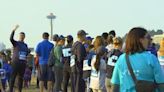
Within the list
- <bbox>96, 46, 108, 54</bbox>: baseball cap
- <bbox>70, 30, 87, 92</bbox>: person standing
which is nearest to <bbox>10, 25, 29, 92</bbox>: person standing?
<bbox>70, 30, 87, 92</bbox>: person standing

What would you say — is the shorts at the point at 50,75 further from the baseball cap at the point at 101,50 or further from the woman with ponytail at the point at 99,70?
the baseball cap at the point at 101,50

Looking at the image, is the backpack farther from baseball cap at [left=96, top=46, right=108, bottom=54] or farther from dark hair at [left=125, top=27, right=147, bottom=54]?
dark hair at [left=125, top=27, right=147, bottom=54]

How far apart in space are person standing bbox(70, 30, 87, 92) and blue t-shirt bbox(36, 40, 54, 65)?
2.16m

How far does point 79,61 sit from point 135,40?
742 cm

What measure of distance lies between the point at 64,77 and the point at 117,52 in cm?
447

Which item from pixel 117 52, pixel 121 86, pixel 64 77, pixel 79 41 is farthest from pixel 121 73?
pixel 64 77

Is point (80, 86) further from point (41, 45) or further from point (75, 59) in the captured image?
point (41, 45)

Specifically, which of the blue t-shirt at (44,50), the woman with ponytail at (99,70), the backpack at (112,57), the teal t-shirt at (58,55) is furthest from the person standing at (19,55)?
the backpack at (112,57)

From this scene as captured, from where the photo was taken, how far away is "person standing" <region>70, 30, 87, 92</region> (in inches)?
546

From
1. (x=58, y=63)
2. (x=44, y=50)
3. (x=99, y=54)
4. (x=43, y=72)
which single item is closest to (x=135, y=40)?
(x=99, y=54)

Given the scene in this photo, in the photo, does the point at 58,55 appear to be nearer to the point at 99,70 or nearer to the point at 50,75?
the point at 50,75

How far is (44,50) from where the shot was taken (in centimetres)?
1653

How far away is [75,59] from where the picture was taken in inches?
559

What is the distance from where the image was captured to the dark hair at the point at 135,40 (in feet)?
21.7
